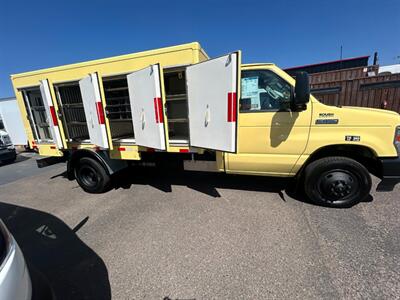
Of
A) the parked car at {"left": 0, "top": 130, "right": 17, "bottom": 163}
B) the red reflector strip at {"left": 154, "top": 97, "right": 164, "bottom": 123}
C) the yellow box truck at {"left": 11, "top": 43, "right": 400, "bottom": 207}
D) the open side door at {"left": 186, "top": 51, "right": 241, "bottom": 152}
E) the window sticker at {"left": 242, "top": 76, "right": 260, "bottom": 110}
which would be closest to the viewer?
the open side door at {"left": 186, "top": 51, "right": 241, "bottom": 152}

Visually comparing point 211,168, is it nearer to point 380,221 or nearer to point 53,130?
point 380,221

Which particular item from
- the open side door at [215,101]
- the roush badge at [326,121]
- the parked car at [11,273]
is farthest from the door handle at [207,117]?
the parked car at [11,273]

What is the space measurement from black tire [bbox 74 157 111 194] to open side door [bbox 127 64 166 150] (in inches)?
53.7

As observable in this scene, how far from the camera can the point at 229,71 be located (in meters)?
2.38

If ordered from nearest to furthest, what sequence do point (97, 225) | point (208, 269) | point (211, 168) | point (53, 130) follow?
Answer: 1. point (208, 269)
2. point (97, 225)
3. point (211, 168)
4. point (53, 130)

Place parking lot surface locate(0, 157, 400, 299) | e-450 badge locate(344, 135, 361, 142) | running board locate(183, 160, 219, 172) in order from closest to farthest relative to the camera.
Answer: parking lot surface locate(0, 157, 400, 299), e-450 badge locate(344, 135, 361, 142), running board locate(183, 160, 219, 172)

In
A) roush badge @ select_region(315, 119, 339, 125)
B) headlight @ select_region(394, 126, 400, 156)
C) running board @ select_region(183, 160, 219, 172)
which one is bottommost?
running board @ select_region(183, 160, 219, 172)

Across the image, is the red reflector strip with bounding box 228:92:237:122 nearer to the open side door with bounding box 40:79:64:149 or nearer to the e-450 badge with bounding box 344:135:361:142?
the e-450 badge with bounding box 344:135:361:142

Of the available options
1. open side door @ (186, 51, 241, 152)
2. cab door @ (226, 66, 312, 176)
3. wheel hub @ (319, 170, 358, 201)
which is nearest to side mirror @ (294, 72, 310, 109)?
cab door @ (226, 66, 312, 176)

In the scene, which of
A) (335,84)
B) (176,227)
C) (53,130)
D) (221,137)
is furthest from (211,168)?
(335,84)

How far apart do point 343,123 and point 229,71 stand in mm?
1902

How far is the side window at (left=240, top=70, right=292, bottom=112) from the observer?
9.80 feet

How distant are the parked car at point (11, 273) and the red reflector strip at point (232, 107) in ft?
7.76

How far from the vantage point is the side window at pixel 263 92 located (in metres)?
2.99
